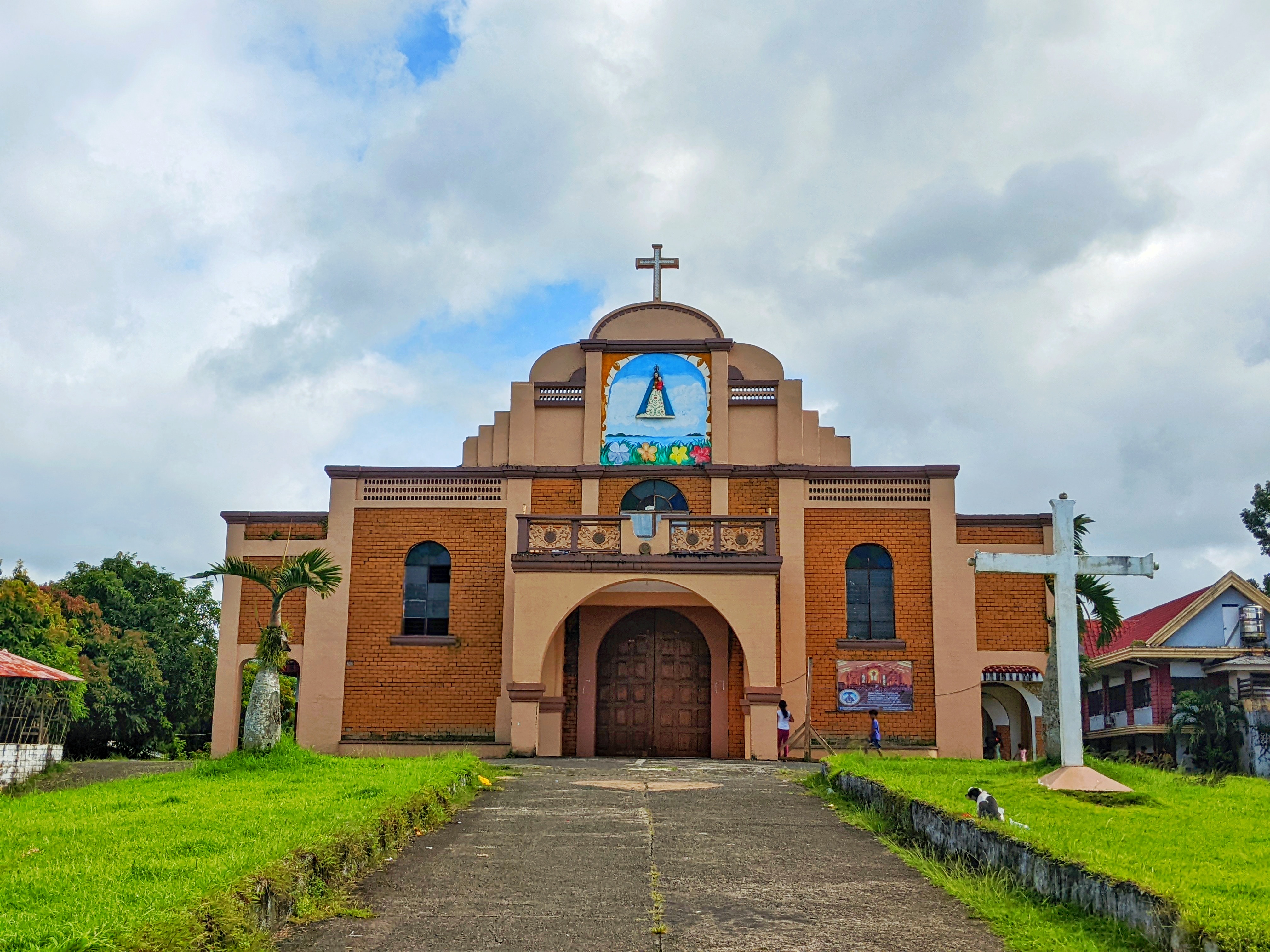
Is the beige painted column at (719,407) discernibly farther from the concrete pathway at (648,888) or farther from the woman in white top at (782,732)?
the concrete pathway at (648,888)

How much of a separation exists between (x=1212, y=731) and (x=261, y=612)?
20.8 meters

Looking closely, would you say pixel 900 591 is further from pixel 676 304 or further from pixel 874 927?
pixel 874 927

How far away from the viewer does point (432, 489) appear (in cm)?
2189

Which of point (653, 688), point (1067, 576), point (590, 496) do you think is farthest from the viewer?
point (590, 496)

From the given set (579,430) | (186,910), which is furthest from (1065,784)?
(579,430)

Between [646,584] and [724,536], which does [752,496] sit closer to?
[724,536]

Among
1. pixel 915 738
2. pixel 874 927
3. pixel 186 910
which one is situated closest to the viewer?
pixel 186 910

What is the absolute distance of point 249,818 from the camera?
859 cm

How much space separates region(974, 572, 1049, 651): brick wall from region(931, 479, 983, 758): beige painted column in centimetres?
22

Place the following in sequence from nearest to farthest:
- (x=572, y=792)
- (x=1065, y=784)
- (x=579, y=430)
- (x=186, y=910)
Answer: (x=186, y=910) < (x=1065, y=784) < (x=572, y=792) < (x=579, y=430)

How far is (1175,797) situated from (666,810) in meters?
4.42

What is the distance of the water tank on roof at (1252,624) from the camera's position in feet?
94.6

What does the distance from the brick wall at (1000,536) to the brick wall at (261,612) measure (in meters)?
11.2

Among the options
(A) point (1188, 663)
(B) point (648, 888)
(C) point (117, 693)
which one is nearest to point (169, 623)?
(C) point (117, 693)
